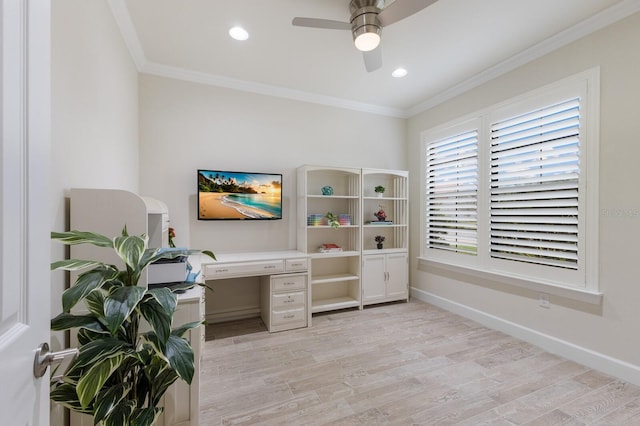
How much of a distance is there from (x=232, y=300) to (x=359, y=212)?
194 centimetres

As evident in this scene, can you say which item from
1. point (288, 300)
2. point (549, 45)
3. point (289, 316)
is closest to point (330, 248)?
point (288, 300)

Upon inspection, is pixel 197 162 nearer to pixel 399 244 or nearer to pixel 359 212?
pixel 359 212

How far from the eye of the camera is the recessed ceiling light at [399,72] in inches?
123

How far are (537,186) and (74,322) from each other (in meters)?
3.53

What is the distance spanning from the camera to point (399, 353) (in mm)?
2570

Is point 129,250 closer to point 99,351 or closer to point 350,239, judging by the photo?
point 99,351

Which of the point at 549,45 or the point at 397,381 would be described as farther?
the point at 549,45

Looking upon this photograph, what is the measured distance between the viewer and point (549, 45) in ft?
8.56

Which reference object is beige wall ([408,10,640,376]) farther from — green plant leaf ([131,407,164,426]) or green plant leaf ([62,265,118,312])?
green plant leaf ([62,265,118,312])

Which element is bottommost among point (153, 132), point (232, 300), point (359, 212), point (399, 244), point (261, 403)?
point (261, 403)

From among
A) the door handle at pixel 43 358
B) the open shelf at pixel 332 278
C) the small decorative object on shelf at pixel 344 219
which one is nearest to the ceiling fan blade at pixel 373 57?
the small decorative object on shelf at pixel 344 219

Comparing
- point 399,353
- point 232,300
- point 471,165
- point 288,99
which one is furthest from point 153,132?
point 471,165

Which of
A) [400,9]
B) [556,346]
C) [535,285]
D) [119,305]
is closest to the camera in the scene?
[119,305]

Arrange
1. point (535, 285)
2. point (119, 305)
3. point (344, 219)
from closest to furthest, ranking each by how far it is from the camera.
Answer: point (119, 305)
point (535, 285)
point (344, 219)
